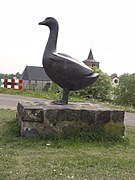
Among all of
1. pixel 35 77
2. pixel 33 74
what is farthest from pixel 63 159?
pixel 33 74

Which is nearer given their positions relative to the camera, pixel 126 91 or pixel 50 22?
pixel 50 22

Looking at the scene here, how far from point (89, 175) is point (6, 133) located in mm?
2578

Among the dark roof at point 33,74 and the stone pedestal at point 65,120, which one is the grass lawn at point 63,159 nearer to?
the stone pedestal at point 65,120

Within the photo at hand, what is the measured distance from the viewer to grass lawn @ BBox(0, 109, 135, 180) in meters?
3.72

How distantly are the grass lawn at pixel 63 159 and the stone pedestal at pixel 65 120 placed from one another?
254 mm

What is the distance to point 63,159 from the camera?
14.2ft

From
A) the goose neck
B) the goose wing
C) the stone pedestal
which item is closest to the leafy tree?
the goose neck

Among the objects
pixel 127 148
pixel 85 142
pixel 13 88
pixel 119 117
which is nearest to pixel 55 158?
pixel 85 142

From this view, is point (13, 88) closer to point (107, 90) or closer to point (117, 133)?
point (117, 133)

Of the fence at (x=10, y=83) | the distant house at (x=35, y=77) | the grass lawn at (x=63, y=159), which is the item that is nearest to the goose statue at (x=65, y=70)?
the grass lawn at (x=63, y=159)

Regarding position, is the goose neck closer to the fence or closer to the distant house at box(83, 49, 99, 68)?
the fence

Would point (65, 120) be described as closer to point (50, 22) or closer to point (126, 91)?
point (50, 22)

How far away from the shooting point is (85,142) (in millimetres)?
5480

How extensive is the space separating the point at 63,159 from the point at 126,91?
1311 inches
